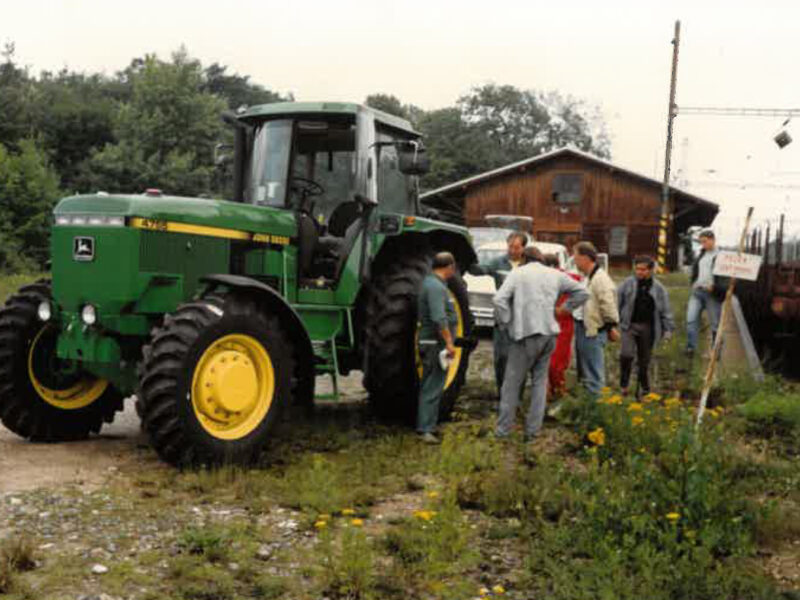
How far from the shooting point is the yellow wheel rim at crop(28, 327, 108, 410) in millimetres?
7344

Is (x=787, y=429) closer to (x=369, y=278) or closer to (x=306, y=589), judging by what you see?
(x=369, y=278)

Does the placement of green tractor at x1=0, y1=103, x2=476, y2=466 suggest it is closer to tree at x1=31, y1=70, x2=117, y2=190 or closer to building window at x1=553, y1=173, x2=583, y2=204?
building window at x1=553, y1=173, x2=583, y2=204

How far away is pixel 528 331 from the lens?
798 centimetres

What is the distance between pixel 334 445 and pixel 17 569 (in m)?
3.34

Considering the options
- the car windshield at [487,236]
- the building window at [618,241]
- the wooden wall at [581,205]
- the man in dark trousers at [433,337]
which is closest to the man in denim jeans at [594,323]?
the man in dark trousers at [433,337]

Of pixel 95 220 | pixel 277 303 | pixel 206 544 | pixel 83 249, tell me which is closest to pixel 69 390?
pixel 83 249

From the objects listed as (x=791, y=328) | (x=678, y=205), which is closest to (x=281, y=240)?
(x=791, y=328)

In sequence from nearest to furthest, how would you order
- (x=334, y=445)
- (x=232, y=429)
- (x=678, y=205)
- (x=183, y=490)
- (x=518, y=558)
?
(x=518, y=558) < (x=183, y=490) < (x=232, y=429) < (x=334, y=445) < (x=678, y=205)

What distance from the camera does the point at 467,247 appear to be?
979 cm

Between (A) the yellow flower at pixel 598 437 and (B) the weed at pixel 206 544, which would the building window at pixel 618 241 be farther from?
(B) the weed at pixel 206 544

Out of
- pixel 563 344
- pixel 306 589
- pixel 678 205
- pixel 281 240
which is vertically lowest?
pixel 306 589

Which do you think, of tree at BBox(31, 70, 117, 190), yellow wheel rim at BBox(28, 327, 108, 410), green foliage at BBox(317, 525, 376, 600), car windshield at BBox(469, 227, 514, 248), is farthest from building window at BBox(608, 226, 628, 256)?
green foliage at BBox(317, 525, 376, 600)

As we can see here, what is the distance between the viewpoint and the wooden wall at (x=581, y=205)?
137 ft

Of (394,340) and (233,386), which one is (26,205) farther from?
(233,386)
